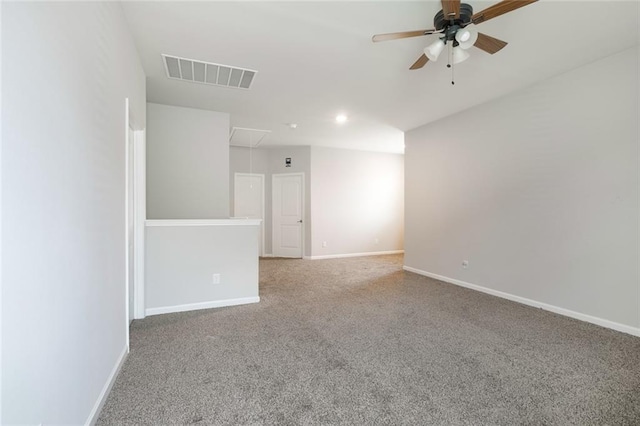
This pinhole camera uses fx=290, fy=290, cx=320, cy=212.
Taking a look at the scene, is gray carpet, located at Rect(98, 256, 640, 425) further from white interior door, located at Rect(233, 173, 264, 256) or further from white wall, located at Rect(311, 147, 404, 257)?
white interior door, located at Rect(233, 173, 264, 256)

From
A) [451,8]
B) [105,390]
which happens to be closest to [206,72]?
[451,8]

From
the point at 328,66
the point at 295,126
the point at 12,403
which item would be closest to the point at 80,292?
the point at 12,403

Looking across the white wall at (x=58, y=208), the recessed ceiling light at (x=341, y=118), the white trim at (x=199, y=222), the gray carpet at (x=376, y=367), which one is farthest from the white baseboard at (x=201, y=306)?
the recessed ceiling light at (x=341, y=118)

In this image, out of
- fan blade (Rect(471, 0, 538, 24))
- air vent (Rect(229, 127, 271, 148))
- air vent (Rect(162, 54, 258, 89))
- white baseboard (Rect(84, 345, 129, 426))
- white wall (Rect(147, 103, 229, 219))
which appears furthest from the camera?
air vent (Rect(229, 127, 271, 148))

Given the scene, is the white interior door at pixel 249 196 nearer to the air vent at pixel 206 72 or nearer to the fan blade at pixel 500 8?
the air vent at pixel 206 72

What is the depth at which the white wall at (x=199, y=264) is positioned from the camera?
10.4 ft

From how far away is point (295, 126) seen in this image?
512cm

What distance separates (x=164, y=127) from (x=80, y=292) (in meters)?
3.18

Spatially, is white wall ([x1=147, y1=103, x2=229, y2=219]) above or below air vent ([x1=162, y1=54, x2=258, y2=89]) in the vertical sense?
below

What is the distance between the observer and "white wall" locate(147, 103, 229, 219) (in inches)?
155

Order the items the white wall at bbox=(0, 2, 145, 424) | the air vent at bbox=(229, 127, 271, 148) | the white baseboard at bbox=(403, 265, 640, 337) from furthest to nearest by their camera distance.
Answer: the air vent at bbox=(229, 127, 271, 148) → the white baseboard at bbox=(403, 265, 640, 337) → the white wall at bbox=(0, 2, 145, 424)

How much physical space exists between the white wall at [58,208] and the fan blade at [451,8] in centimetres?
203

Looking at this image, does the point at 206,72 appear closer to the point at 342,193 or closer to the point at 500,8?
the point at 500,8

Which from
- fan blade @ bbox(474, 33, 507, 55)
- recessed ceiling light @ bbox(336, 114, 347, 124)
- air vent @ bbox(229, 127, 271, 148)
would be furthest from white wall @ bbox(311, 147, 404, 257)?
fan blade @ bbox(474, 33, 507, 55)
